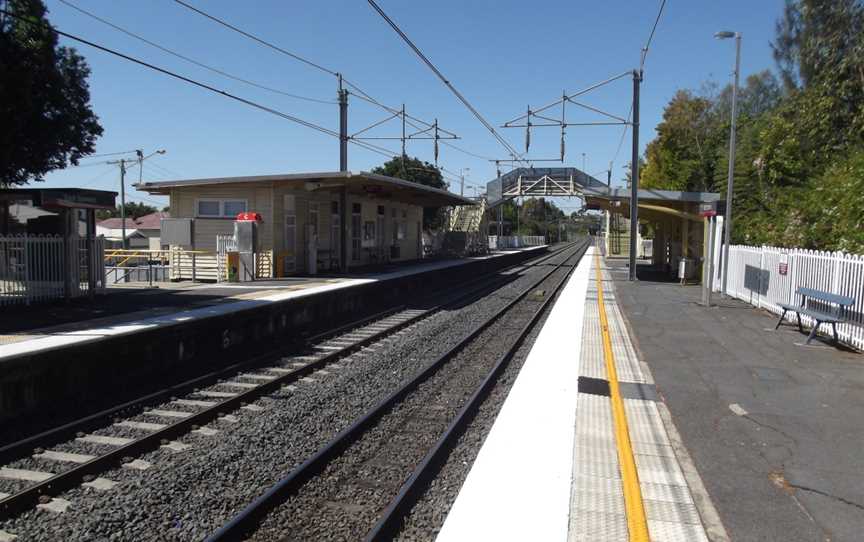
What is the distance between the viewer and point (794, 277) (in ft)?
45.0

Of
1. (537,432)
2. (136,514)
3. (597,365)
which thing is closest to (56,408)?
(136,514)

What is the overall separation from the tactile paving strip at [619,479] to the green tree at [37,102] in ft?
61.0

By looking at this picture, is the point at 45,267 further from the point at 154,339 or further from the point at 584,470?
the point at 584,470

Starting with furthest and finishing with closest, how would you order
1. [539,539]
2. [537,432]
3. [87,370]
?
[87,370] < [537,432] < [539,539]

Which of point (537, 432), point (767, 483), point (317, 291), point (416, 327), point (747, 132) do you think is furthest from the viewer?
point (747, 132)

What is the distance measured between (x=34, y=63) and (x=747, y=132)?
35908mm

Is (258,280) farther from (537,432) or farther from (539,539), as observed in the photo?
(539,539)

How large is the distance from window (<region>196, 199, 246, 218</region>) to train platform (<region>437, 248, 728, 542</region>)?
15.7 metres

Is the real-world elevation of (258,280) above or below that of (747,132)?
below

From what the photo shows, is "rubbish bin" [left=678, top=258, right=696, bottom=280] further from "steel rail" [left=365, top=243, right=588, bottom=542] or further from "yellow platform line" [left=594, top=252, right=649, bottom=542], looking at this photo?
"steel rail" [left=365, top=243, right=588, bottom=542]

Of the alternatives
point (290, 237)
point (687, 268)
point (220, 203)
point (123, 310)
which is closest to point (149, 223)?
point (220, 203)

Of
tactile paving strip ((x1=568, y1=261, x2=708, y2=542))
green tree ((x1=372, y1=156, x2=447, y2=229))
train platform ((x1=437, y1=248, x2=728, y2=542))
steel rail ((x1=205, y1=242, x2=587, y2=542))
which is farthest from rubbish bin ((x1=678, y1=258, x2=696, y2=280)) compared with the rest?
green tree ((x1=372, y1=156, x2=447, y2=229))

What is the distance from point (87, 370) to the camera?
334 inches

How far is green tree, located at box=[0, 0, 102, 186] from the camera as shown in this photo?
20.0 meters
